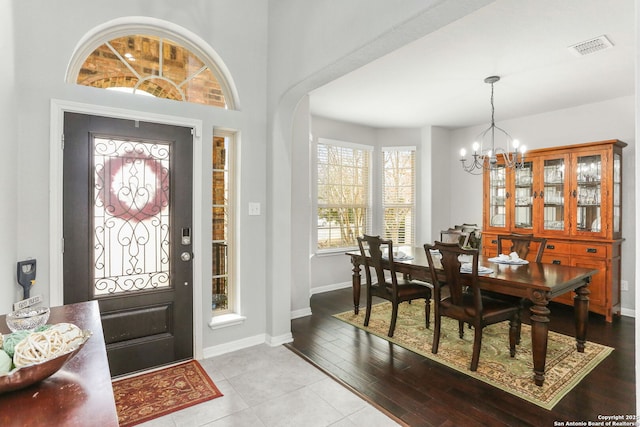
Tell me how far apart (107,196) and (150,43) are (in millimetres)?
1329

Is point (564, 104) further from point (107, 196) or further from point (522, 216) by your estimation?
point (107, 196)

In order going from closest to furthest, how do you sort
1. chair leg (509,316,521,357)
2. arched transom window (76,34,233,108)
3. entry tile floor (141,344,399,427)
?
1. entry tile floor (141,344,399,427)
2. arched transom window (76,34,233,108)
3. chair leg (509,316,521,357)

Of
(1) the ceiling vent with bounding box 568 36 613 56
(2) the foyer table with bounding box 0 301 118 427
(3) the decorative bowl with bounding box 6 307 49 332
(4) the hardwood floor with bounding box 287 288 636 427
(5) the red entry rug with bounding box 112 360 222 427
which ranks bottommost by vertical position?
(4) the hardwood floor with bounding box 287 288 636 427

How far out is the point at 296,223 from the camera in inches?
167

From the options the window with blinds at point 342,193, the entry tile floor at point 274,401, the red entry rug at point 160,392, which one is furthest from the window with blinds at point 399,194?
the red entry rug at point 160,392

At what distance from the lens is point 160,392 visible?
8.02 feet

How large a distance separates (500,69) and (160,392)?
13.8 ft

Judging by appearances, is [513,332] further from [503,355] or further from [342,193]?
[342,193]

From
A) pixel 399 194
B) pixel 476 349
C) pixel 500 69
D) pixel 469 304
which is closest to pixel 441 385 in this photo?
pixel 476 349

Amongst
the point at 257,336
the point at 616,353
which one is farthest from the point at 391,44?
the point at 616,353

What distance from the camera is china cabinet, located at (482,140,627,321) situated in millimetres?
4145

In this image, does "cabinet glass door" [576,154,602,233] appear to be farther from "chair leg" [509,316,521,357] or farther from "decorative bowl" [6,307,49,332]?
"decorative bowl" [6,307,49,332]

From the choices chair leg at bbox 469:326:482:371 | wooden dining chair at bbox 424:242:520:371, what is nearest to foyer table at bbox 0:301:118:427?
wooden dining chair at bbox 424:242:520:371

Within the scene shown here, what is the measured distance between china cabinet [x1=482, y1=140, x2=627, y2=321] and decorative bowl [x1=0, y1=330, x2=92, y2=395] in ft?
14.7
